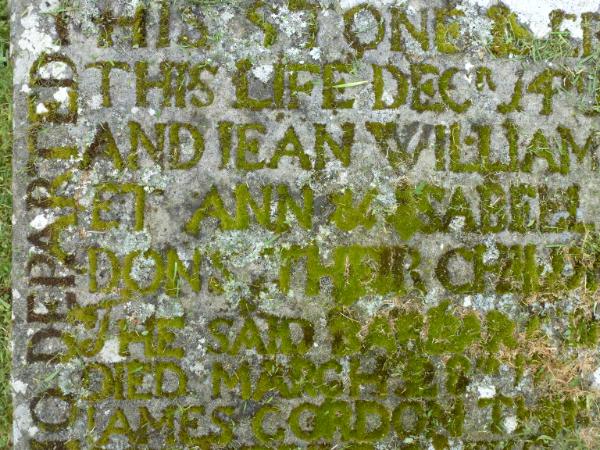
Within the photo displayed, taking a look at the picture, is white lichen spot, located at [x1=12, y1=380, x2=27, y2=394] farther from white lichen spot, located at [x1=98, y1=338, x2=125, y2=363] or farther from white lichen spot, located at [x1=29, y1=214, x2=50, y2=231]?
white lichen spot, located at [x1=29, y1=214, x2=50, y2=231]

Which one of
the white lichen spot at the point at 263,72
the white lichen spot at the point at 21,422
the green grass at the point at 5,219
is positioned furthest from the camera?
the green grass at the point at 5,219

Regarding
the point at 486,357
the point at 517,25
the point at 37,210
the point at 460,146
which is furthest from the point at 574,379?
the point at 37,210

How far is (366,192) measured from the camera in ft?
10.9

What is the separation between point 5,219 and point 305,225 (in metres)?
2.14

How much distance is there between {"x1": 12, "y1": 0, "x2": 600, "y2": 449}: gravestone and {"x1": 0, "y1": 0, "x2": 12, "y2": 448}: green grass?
0.51 metres

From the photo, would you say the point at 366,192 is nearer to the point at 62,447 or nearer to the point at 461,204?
the point at 461,204

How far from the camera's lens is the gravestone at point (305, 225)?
10.6 feet

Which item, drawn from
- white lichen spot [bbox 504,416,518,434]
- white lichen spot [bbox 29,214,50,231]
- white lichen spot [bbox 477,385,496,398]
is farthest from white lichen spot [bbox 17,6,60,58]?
white lichen spot [bbox 504,416,518,434]

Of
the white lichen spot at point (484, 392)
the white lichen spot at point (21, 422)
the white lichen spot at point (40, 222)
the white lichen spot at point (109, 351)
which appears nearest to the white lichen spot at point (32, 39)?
the white lichen spot at point (40, 222)

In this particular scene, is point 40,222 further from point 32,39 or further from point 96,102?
point 32,39

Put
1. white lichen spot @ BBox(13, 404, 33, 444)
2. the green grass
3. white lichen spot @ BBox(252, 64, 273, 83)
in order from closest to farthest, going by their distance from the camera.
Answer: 1. white lichen spot @ BBox(13, 404, 33, 444)
2. white lichen spot @ BBox(252, 64, 273, 83)
3. the green grass

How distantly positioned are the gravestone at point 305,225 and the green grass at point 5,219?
20.2 inches

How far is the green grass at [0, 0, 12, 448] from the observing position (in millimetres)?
3641

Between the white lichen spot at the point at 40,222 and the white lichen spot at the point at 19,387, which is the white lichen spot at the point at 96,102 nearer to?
the white lichen spot at the point at 40,222
